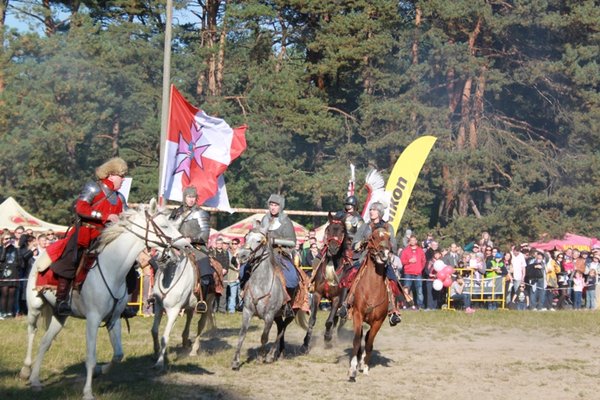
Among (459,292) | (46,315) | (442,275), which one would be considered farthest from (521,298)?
(46,315)

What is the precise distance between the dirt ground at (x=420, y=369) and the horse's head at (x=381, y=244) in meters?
1.76

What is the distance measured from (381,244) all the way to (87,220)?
166 inches

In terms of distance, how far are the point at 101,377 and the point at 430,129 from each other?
31.1 meters

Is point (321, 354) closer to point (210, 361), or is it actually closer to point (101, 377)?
point (210, 361)

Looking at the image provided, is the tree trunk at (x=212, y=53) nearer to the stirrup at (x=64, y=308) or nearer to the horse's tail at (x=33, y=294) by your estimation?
the horse's tail at (x=33, y=294)

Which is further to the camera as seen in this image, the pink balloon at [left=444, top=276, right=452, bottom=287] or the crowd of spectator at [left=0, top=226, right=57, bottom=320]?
the pink balloon at [left=444, top=276, right=452, bottom=287]

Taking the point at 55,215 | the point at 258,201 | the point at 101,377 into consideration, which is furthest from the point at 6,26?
the point at 101,377

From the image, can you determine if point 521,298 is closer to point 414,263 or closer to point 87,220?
point 414,263

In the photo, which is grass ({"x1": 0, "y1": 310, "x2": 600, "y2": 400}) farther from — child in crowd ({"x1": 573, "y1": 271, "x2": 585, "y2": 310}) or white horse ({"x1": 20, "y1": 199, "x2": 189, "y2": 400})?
child in crowd ({"x1": 573, "y1": 271, "x2": 585, "y2": 310})

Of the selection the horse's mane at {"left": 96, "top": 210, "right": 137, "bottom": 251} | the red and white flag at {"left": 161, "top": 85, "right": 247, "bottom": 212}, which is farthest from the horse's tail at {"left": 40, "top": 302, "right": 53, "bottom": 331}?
the red and white flag at {"left": 161, "top": 85, "right": 247, "bottom": 212}

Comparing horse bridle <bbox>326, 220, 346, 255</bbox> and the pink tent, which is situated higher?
the pink tent

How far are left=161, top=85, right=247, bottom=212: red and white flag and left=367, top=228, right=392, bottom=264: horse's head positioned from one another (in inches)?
347

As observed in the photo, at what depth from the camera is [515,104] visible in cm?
4662

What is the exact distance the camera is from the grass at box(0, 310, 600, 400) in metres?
11.2
